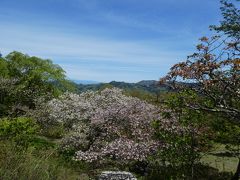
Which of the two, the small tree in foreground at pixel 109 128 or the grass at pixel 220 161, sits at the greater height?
the small tree in foreground at pixel 109 128

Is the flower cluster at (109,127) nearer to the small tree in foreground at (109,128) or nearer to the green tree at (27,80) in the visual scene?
the small tree in foreground at (109,128)

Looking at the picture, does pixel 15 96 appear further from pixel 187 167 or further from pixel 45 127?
pixel 187 167

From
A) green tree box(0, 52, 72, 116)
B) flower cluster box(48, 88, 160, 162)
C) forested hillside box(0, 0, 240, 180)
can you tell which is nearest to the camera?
forested hillside box(0, 0, 240, 180)

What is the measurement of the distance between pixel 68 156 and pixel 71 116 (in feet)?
9.30

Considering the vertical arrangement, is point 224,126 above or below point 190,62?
below

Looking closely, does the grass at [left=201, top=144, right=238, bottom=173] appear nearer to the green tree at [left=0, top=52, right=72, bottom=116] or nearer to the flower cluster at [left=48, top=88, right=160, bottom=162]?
the flower cluster at [left=48, top=88, right=160, bottom=162]

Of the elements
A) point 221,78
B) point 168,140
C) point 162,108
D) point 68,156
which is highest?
point 221,78

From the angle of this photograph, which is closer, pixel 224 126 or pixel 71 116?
pixel 224 126

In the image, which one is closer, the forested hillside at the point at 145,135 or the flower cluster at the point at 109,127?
the forested hillside at the point at 145,135

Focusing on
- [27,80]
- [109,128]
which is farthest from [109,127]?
[27,80]

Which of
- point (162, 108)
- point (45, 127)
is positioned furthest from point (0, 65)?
point (162, 108)

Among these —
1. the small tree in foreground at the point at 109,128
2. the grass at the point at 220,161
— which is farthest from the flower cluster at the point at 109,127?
the grass at the point at 220,161

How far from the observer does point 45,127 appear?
25.1m

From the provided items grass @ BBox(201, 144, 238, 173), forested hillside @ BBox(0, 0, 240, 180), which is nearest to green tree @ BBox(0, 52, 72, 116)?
forested hillside @ BBox(0, 0, 240, 180)
